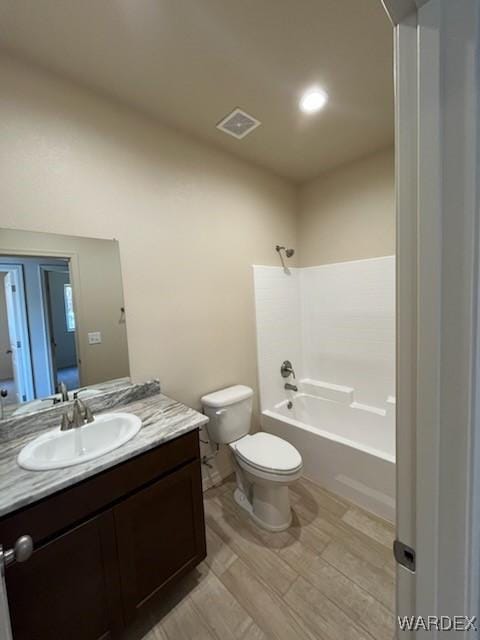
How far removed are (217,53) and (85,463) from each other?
75.8 inches

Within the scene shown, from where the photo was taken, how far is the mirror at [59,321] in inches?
55.5

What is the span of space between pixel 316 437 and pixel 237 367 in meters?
0.80

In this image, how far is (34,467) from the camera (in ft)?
3.37

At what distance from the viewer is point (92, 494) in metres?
1.04

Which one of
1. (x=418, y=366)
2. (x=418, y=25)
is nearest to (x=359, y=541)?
(x=418, y=366)

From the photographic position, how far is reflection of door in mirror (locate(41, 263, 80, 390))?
1.48m

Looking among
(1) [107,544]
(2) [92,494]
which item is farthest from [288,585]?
(2) [92,494]

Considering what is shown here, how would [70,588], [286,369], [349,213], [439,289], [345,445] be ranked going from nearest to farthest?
[439,289]
[70,588]
[345,445]
[349,213]
[286,369]

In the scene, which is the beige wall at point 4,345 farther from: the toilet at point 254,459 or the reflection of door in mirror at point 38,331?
the toilet at point 254,459

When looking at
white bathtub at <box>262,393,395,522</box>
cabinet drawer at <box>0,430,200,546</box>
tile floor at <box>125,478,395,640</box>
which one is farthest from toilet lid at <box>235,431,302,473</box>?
cabinet drawer at <box>0,430,200,546</box>

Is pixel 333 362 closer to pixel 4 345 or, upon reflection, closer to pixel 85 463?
pixel 85 463

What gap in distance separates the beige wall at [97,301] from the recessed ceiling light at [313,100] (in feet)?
4.66

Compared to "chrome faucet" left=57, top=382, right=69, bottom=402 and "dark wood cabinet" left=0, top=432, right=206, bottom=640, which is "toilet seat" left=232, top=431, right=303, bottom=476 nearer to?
"dark wood cabinet" left=0, top=432, right=206, bottom=640

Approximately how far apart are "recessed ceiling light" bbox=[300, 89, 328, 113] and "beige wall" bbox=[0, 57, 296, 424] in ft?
1.94
